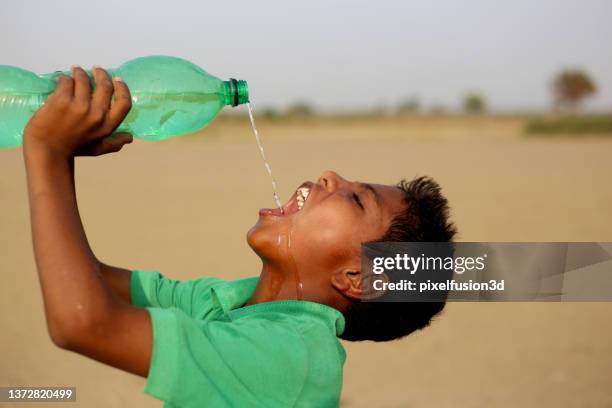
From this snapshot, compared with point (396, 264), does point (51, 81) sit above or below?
above

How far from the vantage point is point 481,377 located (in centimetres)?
551

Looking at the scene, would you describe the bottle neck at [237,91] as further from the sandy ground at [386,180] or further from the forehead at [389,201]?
the sandy ground at [386,180]

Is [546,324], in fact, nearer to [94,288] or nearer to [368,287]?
[368,287]

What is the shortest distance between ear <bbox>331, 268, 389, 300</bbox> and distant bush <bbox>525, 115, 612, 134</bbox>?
42128mm

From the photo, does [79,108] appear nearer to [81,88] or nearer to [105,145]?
[81,88]

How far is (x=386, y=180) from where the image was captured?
1622 centimetres

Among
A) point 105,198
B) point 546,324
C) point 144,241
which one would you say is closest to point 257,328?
point 546,324

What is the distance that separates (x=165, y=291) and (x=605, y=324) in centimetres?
488

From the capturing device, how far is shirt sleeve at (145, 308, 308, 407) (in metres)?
1.94

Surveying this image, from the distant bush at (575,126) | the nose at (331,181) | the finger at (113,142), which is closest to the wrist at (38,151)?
the finger at (113,142)

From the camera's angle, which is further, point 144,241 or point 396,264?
point 144,241

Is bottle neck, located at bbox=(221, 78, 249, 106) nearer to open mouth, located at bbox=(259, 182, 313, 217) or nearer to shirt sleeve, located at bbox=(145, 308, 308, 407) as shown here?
open mouth, located at bbox=(259, 182, 313, 217)

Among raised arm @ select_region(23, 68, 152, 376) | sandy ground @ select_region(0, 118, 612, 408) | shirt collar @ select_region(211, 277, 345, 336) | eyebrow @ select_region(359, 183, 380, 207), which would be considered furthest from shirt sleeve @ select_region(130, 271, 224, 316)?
sandy ground @ select_region(0, 118, 612, 408)

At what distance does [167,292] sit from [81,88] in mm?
1188
